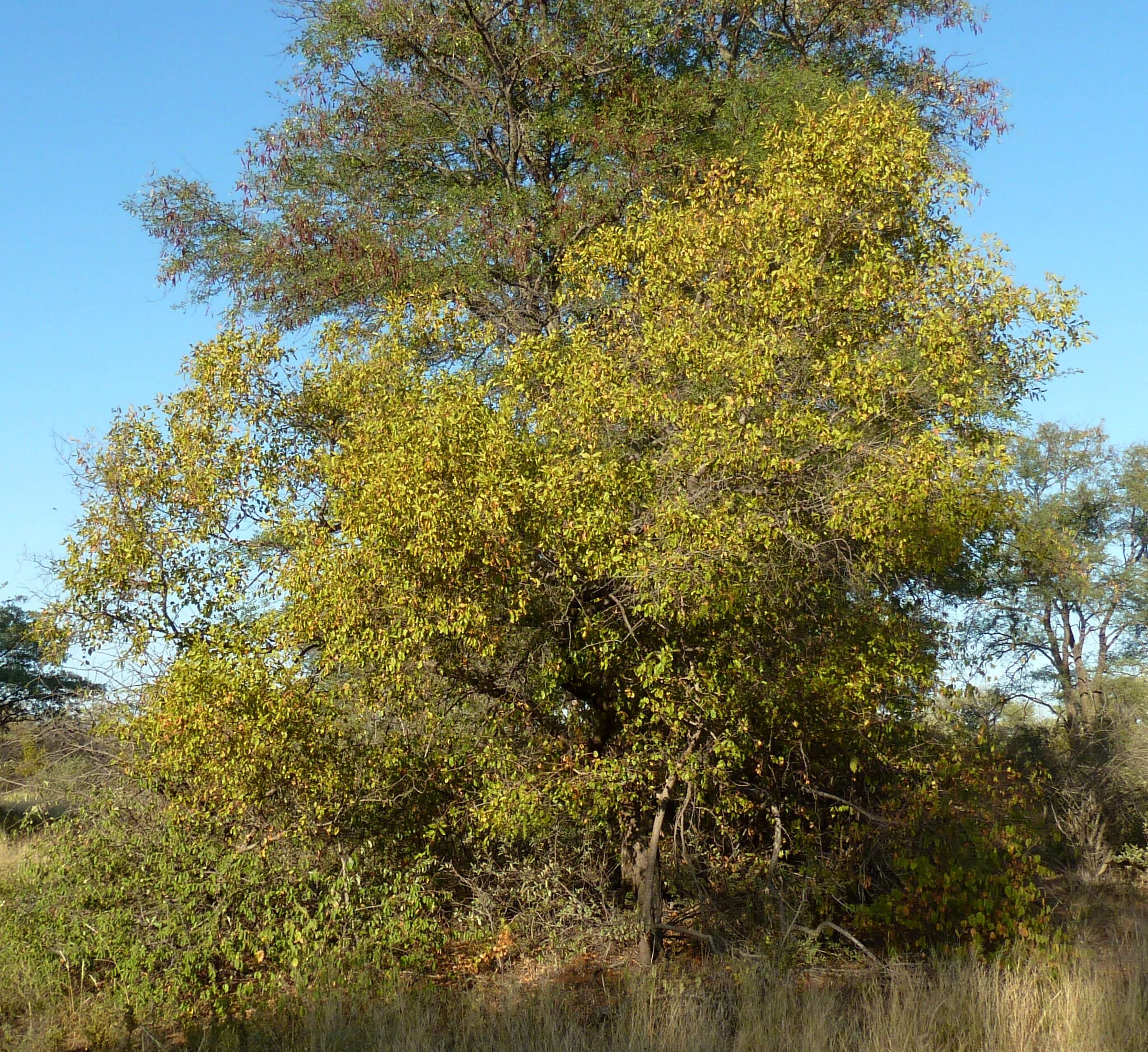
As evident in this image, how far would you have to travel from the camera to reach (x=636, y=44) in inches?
554

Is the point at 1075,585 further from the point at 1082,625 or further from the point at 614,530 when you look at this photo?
the point at 614,530

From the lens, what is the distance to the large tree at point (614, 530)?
847 cm

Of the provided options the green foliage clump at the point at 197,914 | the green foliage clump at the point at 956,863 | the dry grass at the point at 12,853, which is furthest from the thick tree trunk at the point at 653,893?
the dry grass at the point at 12,853

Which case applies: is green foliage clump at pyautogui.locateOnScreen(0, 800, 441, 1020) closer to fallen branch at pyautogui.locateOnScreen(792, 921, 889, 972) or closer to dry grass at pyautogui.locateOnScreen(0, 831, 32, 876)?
dry grass at pyautogui.locateOnScreen(0, 831, 32, 876)

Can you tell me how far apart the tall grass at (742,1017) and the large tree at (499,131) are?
299 inches

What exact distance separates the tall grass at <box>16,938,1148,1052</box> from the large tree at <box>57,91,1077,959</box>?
1562 mm

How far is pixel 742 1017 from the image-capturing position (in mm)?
7180

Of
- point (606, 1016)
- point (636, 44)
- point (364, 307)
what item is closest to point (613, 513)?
point (606, 1016)

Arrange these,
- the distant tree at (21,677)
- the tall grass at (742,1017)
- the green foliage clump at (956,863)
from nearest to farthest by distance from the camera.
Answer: the tall grass at (742,1017) < the green foliage clump at (956,863) < the distant tree at (21,677)

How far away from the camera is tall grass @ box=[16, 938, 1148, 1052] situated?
21.6ft

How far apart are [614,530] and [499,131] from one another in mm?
8144

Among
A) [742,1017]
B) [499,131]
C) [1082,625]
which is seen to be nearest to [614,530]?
[742,1017]

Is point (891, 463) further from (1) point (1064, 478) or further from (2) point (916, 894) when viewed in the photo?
(1) point (1064, 478)

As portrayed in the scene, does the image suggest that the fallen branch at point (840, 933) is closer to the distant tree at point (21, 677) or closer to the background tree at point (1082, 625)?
the background tree at point (1082, 625)
